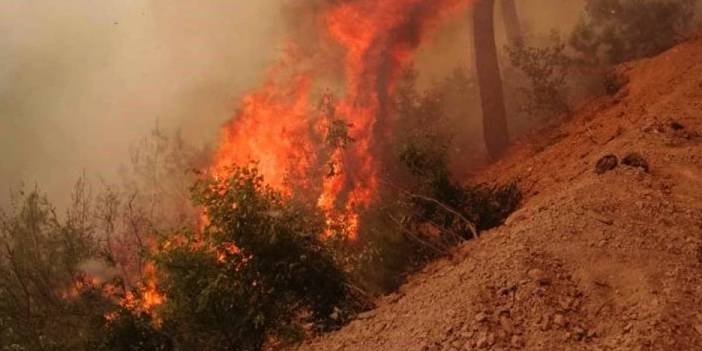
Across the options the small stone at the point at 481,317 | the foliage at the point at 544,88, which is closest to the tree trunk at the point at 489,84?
Answer: the foliage at the point at 544,88

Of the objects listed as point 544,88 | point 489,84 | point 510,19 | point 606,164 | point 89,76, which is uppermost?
point 89,76

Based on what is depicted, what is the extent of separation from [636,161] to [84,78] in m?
30.7

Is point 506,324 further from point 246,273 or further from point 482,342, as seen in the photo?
point 246,273

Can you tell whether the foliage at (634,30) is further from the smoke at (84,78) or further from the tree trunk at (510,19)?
the smoke at (84,78)

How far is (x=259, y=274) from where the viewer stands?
885 centimetres

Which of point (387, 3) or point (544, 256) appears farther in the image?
point (387, 3)

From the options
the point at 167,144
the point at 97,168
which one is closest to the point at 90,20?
the point at 97,168

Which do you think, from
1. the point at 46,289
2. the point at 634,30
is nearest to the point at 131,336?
the point at 46,289

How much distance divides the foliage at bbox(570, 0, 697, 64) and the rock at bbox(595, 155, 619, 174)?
8.28 metres

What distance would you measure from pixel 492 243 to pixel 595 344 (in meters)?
2.56

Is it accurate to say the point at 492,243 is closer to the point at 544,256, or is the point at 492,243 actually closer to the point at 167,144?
the point at 544,256

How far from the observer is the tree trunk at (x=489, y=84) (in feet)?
55.1

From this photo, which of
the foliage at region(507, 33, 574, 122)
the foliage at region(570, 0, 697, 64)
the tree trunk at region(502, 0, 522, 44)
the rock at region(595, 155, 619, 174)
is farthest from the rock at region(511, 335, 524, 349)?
the tree trunk at region(502, 0, 522, 44)

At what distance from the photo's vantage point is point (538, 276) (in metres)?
6.88
